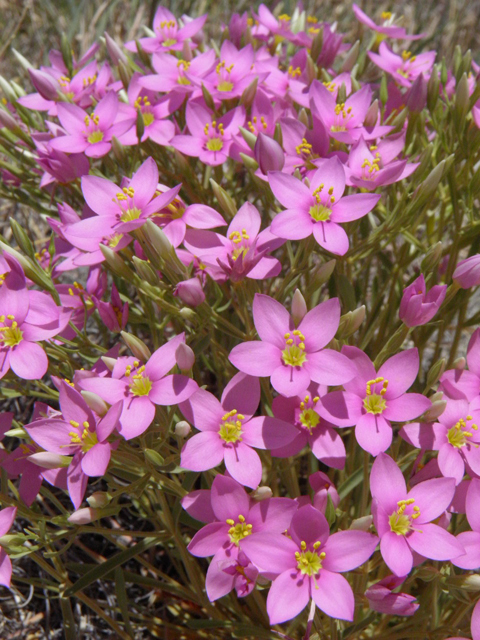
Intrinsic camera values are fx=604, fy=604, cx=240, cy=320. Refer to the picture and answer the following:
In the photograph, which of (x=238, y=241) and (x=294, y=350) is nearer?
(x=294, y=350)

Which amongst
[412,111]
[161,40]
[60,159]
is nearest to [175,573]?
[60,159]

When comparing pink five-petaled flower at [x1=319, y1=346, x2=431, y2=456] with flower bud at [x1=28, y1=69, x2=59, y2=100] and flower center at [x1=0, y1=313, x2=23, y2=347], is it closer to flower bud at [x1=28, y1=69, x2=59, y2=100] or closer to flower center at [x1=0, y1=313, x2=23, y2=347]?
flower center at [x1=0, y1=313, x2=23, y2=347]

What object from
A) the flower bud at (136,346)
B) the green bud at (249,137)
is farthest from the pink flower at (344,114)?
the flower bud at (136,346)

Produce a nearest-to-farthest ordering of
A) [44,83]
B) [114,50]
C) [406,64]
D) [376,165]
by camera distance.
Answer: [376,165]
[44,83]
[114,50]
[406,64]

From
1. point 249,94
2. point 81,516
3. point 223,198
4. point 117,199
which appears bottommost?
point 81,516

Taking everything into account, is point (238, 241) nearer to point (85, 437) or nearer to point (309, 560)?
point (85, 437)

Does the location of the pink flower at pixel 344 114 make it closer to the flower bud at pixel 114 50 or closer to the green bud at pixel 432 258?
the green bud at pixel 432 258

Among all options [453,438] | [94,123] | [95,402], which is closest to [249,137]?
[94,123]
